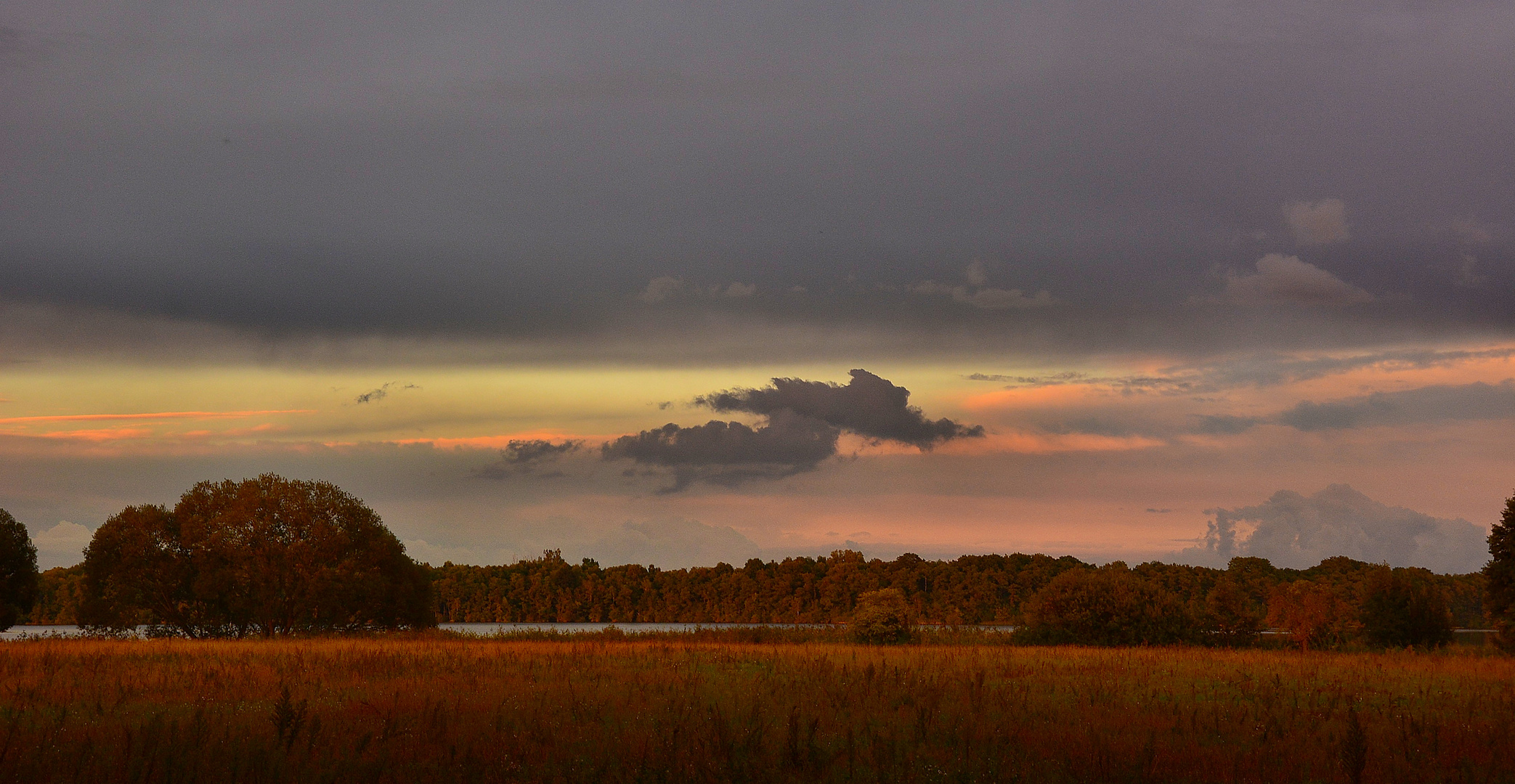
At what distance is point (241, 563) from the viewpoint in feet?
180

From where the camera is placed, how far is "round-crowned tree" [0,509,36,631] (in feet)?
211

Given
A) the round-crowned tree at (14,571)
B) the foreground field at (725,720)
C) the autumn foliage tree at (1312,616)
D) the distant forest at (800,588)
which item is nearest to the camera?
the foreground field at (725,720)

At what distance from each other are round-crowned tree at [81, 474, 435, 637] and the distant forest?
4485mm

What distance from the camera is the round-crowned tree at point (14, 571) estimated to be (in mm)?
64188

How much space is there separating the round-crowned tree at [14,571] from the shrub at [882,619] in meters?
57.1

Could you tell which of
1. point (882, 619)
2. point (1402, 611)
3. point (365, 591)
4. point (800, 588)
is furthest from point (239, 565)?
point (800, 588)

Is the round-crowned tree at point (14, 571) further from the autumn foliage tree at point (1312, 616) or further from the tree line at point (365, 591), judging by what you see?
the autumn foliage tree at point (1312, 616)

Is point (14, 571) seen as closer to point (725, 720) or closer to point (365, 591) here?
point (365, 591)

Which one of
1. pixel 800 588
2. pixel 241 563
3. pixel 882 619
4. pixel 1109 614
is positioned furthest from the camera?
pixel 800 588

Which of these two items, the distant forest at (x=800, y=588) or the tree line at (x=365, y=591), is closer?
the tree line at (x=365, y=591)

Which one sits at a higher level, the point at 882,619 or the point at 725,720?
the point at 725,720

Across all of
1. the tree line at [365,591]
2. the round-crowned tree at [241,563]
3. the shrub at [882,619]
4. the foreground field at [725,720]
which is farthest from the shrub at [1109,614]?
the round-crowned tree at [241,563]

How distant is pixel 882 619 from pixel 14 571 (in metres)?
59.4

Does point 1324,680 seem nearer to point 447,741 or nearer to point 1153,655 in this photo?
point 1153,655
